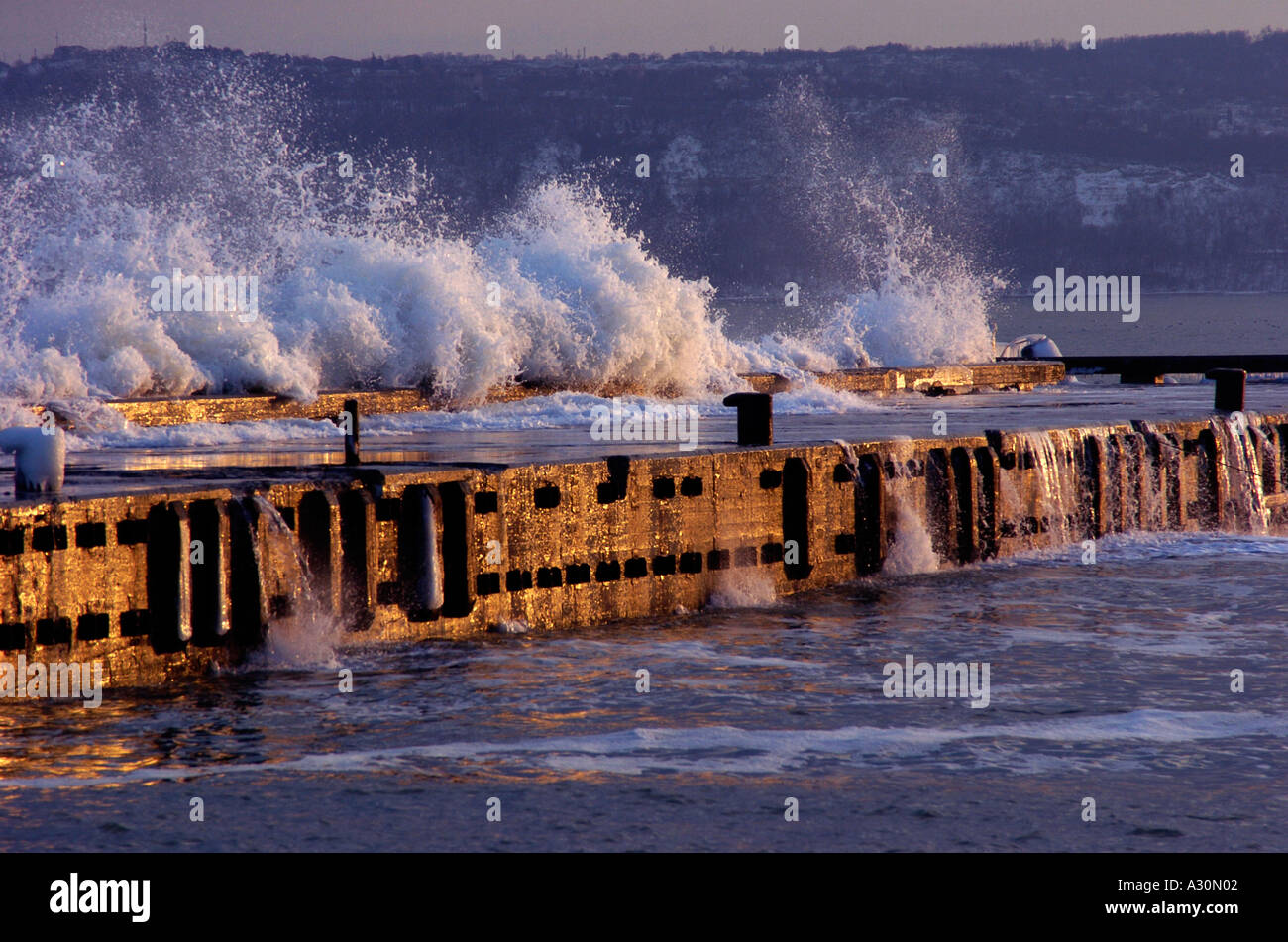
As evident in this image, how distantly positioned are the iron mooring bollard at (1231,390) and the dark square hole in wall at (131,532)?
44.3 feet

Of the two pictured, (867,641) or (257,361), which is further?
(257,361)

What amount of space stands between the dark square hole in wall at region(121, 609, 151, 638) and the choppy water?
36 centimetres

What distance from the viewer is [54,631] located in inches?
359

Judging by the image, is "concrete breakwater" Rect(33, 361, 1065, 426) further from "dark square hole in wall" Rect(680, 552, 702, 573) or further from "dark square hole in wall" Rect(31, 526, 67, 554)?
"dark square hole in wall" Rect(31, 526, 67, 554)

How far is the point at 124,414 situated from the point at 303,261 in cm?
671

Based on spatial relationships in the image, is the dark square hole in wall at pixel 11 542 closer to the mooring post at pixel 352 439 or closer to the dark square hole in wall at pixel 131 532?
A: the dark square hole in wall at pixel 131 532

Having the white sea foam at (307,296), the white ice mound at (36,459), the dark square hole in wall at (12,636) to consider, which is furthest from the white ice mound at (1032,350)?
the dark square hole in wall at (12,636)

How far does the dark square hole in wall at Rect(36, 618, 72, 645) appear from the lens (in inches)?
357

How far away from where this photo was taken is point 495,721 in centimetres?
935

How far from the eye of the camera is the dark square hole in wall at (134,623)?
9.50 m

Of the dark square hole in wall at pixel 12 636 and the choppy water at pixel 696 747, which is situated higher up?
the dark square hole in wall at pixel 12 636

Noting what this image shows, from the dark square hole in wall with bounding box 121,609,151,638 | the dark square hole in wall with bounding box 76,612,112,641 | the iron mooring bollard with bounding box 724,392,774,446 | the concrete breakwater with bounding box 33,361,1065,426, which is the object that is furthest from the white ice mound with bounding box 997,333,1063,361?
the dark square hole in wall with bounding box 76,612,112,641
